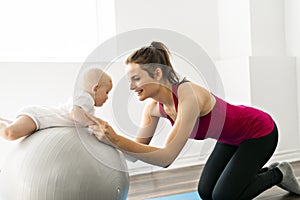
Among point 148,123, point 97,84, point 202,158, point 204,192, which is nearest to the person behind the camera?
point 97,84

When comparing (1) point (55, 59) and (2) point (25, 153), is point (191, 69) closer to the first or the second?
(2) point (25, 153)

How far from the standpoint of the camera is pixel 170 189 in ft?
8.14

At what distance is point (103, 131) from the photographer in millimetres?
1496

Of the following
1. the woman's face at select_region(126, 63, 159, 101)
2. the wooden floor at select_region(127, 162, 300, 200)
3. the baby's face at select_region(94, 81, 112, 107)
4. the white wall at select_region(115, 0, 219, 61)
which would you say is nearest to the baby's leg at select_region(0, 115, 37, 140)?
the baby's face at select_region(94, 81, 112, 107)

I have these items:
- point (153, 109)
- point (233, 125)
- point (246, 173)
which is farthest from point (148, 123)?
point (246, 173)

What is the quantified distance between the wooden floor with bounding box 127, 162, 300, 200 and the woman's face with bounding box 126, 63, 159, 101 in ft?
3.25

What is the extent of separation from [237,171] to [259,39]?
188cm

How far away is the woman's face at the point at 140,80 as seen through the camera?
1395 mm

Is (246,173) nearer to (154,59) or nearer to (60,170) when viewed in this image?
(154,59)

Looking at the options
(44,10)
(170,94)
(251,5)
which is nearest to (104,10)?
(44,10)

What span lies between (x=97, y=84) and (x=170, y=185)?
1302mm

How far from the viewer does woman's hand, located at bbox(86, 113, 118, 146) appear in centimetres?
149

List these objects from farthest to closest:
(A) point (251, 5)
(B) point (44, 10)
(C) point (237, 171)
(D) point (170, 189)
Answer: (A) point (251, 5)
(B) point (44, 10)
(D) point (170, 189)
(C) point (237, 171)

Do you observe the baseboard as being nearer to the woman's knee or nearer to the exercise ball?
the woman's knee
